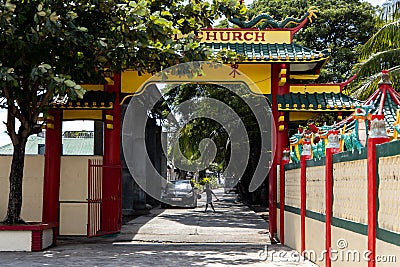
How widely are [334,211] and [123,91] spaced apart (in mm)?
7136

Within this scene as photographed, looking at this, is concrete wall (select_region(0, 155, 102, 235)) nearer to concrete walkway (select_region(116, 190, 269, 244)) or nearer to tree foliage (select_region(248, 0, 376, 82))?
concrete walkway (select_region(116, 190, 269, 244))

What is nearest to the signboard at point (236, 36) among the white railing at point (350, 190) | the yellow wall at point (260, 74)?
the yellow wall at point (260, 74)

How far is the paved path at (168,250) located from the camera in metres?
10.4

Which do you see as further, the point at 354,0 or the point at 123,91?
the point at 354,0

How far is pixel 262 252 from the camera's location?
11.8 meters

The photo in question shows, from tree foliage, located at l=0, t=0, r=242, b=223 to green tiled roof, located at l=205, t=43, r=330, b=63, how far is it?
115 centimetres

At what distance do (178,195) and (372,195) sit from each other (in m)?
23.2

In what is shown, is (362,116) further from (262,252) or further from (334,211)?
(262,252)

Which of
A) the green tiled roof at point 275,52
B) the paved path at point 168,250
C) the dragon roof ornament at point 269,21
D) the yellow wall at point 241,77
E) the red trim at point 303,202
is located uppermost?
the dragon roof ornament at point 269,21

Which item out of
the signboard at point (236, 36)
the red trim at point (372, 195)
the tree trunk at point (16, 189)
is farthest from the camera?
the signboard at point (236, 36)

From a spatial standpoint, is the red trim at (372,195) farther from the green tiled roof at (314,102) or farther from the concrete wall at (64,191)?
the concrete wall at (64,191)

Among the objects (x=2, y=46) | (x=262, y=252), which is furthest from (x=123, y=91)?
(x=262, y=252)

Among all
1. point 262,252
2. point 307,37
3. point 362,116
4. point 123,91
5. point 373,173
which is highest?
point 307,37

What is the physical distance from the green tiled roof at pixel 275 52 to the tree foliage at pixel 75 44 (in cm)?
115
